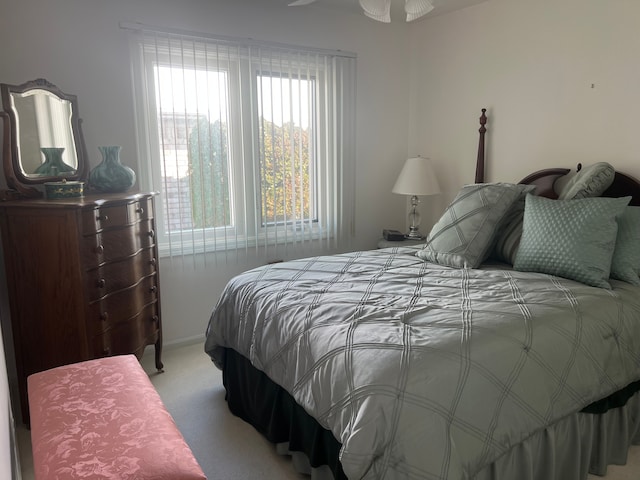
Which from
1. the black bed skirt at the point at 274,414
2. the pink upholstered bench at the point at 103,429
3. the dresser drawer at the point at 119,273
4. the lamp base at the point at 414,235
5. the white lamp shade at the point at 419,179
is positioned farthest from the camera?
the lamp base at the point at 414,235

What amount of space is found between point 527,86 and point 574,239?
136cm

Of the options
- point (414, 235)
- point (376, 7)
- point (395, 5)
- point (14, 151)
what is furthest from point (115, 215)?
point (395, 5)

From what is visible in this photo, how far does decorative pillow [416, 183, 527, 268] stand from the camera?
252 centimetres

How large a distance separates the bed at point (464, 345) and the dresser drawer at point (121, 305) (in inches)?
18.7

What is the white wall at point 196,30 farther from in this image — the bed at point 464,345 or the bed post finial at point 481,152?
the bed at point 464,345

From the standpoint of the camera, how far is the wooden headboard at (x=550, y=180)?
2521mm

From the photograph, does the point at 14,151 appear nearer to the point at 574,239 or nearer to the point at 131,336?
the point at 131,336

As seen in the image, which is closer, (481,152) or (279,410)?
(279,410)

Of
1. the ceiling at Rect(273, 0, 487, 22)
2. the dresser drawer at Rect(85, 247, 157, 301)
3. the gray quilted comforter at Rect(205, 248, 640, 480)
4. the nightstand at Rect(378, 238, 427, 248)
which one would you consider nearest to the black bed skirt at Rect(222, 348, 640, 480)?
the gray quilted comforter at Rect(205, 248, 640, 480)

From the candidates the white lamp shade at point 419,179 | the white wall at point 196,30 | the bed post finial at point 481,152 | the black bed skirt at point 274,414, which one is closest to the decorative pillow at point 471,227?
the bed post finial at point 481,152

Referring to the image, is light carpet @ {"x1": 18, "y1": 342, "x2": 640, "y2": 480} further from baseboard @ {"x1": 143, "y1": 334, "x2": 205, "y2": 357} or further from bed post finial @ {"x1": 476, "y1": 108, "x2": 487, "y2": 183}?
bed post finial @ {"x1": 476, "y1": 108, "x2": 487, "y2": 183}

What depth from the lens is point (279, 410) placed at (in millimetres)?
2025

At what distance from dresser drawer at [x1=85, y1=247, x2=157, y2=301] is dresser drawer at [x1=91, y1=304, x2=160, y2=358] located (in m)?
0.21

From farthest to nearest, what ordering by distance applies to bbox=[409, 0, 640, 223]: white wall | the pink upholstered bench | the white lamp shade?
1. the white lamp shade
2. bbox=[409, 0, 640, 223]: white wall
3. the pink upholstered bench
